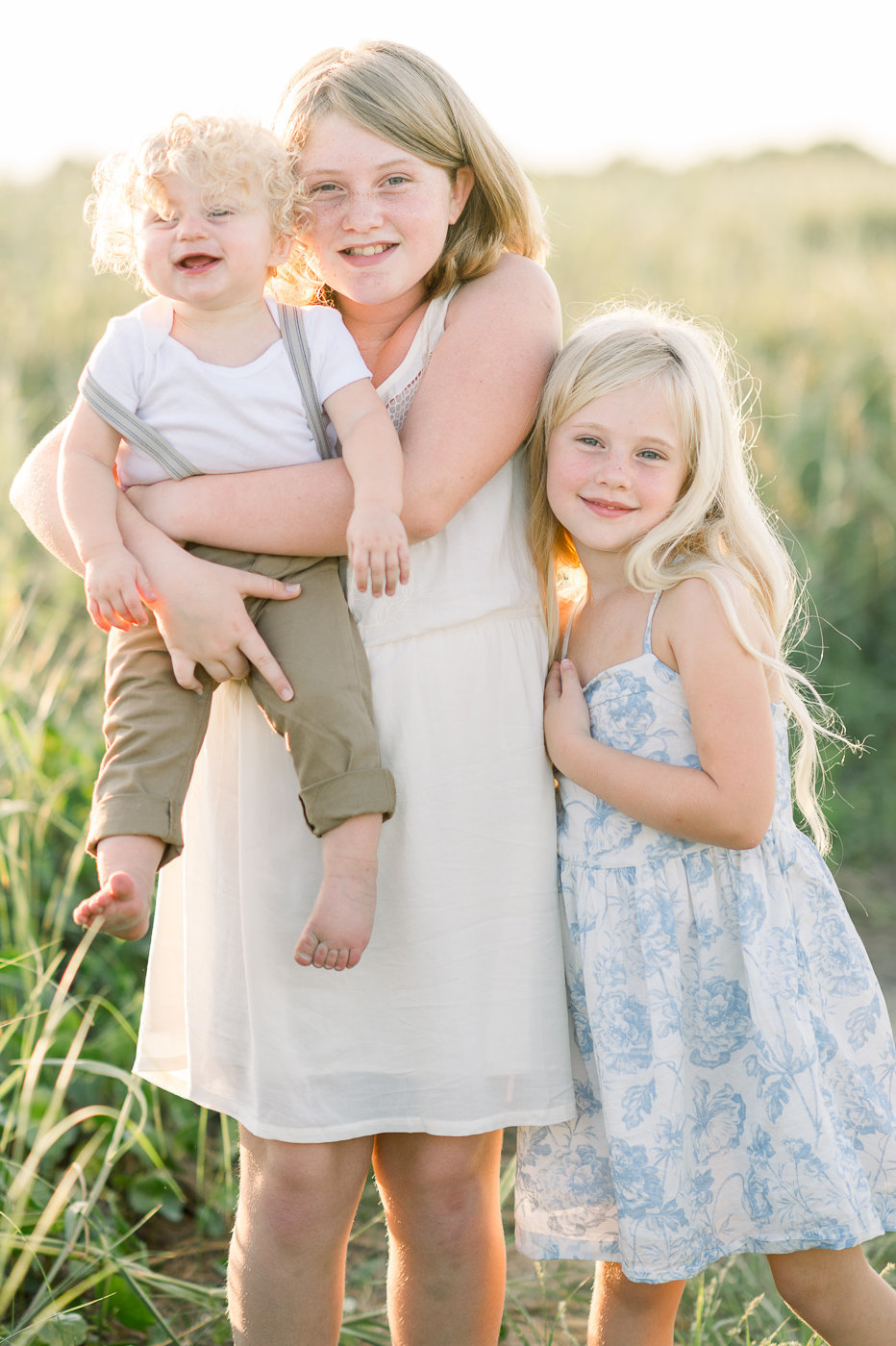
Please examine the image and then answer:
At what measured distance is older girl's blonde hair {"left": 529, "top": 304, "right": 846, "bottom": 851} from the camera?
1.78 meters

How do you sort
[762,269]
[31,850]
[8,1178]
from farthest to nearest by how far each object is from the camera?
1. [762,269]
2. [31,850]
3. [8,1178]

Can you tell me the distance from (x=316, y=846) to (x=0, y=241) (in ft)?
22.7

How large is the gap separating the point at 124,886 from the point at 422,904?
0.42 m

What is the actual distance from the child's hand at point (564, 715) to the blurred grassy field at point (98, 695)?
790 millimetres

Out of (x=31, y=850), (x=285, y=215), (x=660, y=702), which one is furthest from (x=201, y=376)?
(x=31, y=850)

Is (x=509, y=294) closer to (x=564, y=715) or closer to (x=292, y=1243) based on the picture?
(x=564, y=715)

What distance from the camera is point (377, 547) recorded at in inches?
63.2

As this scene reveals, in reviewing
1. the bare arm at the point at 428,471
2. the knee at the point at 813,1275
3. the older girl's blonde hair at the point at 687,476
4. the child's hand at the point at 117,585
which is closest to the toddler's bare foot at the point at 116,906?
the child's hand at the point at 117,585

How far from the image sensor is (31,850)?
3064 mm

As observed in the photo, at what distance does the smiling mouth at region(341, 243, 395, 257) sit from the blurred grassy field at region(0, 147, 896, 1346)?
67cm

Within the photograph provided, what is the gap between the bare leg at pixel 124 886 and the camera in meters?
1.57

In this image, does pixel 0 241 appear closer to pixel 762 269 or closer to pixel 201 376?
pixel 762 269

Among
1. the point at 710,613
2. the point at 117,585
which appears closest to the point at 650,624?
the point at 710,613

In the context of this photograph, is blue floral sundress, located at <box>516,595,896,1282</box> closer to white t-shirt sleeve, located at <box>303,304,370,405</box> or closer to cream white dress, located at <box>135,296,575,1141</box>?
cream white dress, located at <box>135,296,575,1141</box>
